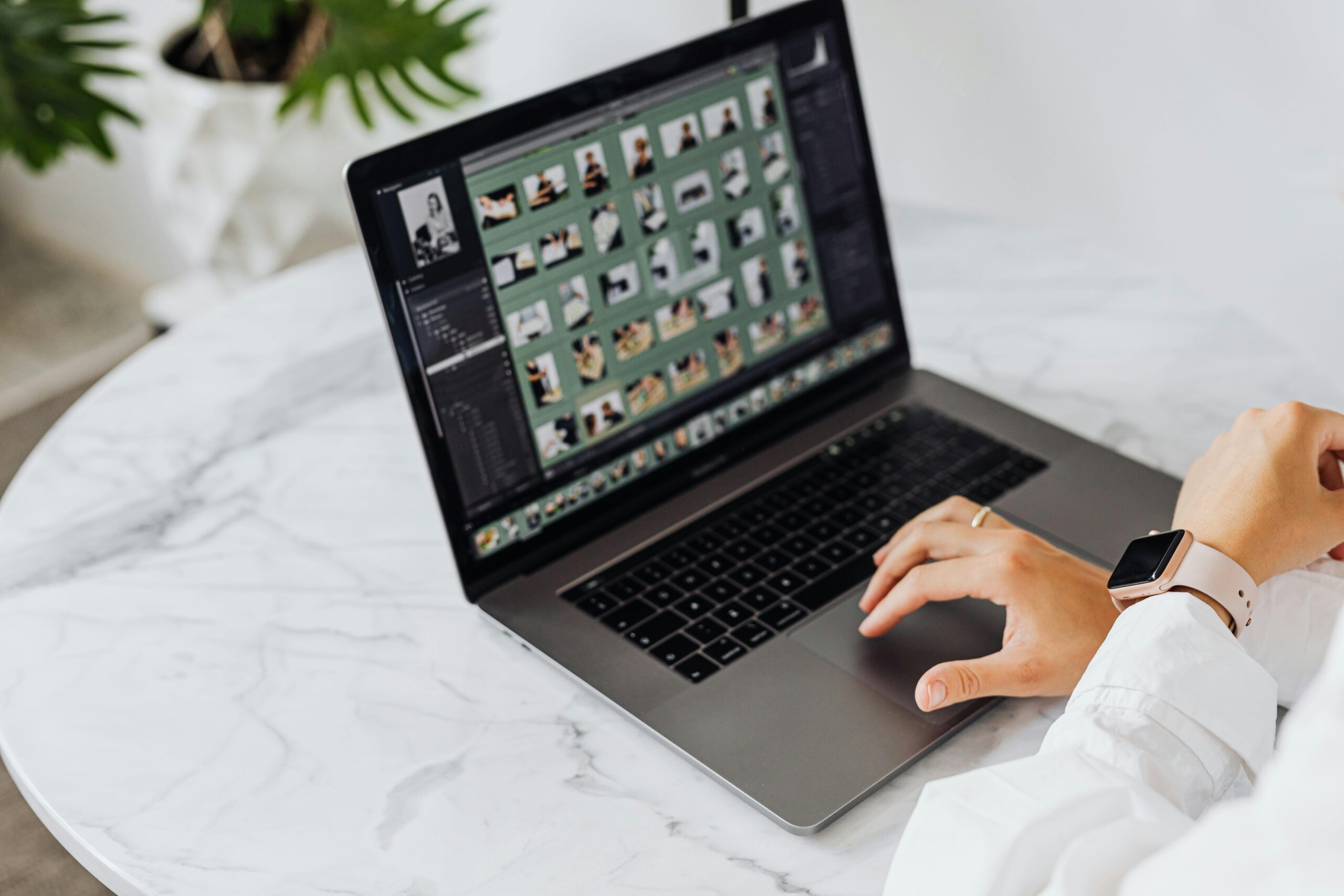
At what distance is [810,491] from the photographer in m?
0.96

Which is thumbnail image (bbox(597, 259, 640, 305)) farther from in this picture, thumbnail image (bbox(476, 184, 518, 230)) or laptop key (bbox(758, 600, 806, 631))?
laptop key (bbox(758, 600, 806, 631))

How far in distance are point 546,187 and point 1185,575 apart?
1.64 feet

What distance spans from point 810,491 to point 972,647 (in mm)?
215

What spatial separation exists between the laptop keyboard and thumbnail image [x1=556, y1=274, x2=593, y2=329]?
177 millimetres

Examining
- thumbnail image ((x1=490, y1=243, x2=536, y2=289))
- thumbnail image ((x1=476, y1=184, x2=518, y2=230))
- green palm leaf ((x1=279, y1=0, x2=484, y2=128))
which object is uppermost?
green palm leaf ((x1=279, y1=0, x2=484, y2=128))

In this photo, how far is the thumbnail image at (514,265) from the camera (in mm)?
854

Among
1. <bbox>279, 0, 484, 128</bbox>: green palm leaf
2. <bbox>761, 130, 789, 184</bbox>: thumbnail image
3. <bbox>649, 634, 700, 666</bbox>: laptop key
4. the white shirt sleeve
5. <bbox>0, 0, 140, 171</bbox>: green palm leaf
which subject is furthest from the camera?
<bbox>279, 0, 484, 128</bbox>: green palm leaf

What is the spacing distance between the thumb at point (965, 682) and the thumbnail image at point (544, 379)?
340 mm

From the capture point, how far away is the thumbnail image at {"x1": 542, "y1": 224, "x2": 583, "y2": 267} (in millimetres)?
876

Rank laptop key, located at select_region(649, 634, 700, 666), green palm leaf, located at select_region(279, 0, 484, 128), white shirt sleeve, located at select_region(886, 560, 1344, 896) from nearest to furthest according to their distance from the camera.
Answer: white shirt sleeve, located at select_region(886, 560, 1344, 896) < laptop key, located at select_region(649, 634, 700, 666) < green palm leaf, located at select_region(279, 0, 484, 128)

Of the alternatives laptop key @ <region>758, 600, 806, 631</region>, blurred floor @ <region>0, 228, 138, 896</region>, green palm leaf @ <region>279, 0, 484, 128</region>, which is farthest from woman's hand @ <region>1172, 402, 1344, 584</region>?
blurred floor @ <region>0, 228, 138, 896</region>

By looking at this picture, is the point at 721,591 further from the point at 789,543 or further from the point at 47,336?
the point at 47,336

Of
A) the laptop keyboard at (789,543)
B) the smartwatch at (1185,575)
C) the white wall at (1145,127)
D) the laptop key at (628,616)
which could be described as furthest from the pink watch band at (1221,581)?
the white wall at (1145,127)

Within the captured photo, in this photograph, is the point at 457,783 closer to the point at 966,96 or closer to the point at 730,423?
the point at 730,423
